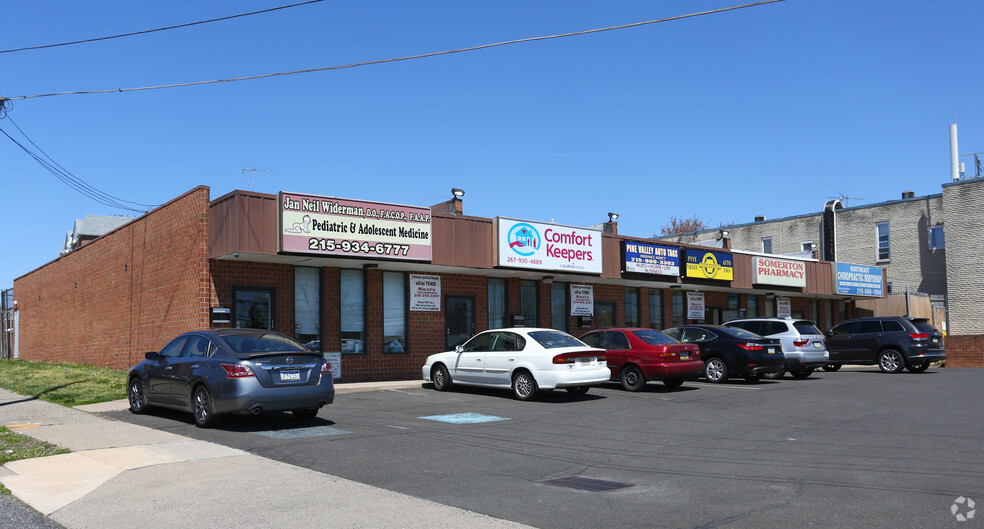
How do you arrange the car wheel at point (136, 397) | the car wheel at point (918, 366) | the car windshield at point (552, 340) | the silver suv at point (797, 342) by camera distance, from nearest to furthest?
the car wheel at point (136, 397) < the car windshield at point (552, 340) < the silver suv at point (797, 342) < the car wheel at point (918, 366)

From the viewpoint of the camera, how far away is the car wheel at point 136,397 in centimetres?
1327

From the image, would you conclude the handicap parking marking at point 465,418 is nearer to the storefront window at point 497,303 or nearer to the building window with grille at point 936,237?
the storefront window at point 497,303

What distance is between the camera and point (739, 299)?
33.9 meters

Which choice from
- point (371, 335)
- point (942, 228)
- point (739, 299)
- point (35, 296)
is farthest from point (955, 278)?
point (35, 296)

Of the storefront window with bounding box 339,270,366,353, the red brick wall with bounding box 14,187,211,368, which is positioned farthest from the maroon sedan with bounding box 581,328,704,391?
the red brick wall with bounding box 14,187,211,368

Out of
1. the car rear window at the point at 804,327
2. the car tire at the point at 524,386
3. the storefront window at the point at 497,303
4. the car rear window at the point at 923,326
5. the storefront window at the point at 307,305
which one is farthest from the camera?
the car rear window at the point at 923,326

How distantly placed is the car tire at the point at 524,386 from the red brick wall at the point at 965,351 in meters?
25.1

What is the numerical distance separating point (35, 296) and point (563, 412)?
111ft

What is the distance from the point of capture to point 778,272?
32.8m

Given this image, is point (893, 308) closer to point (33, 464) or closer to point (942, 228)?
point (942, 228)

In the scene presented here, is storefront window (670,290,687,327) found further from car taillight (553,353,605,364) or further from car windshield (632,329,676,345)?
car taillight (553,353,605,364)

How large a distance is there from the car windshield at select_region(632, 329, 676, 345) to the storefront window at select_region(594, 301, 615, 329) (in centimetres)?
909

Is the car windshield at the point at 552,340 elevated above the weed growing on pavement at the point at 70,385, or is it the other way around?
the car windshield at the point at 552,340

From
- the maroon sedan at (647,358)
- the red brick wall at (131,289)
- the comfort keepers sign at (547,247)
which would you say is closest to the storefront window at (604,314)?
the comfort keepers sign at (547,247)
